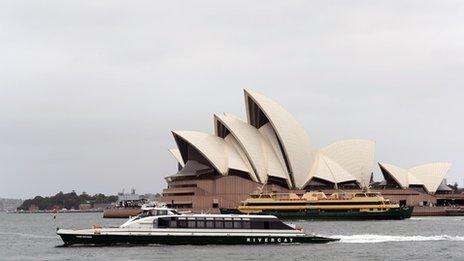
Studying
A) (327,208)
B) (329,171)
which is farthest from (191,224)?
(329,171)

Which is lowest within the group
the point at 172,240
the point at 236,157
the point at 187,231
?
the point at 172,240

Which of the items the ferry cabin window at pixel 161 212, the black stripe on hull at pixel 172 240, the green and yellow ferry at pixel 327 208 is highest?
the green and yellow ferry at pixel 327 208

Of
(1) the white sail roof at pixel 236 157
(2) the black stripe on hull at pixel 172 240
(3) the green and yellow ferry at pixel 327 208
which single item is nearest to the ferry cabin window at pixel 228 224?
(2) the black stripe on hull at pixel 172 240

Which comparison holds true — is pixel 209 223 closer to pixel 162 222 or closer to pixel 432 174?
pixel 162 222

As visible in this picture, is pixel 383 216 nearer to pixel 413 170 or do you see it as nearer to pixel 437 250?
pixel 413 170

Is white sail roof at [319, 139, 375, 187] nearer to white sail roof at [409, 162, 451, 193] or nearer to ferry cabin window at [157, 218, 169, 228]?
white sail roof at [409, 162, 451, 193]

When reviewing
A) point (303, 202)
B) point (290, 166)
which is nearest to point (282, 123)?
point (290, 166)

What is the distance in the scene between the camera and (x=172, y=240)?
52031 mm

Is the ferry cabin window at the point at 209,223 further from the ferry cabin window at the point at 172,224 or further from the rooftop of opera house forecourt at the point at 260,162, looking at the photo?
the rooftop of opera house forecourt at the point at 260,162

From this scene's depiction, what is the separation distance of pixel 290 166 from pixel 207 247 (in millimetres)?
72272

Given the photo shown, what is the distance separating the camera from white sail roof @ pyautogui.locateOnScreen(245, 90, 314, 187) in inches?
4614

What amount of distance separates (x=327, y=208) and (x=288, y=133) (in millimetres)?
16863

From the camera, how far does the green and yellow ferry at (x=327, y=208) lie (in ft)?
341

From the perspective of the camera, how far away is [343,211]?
105m
